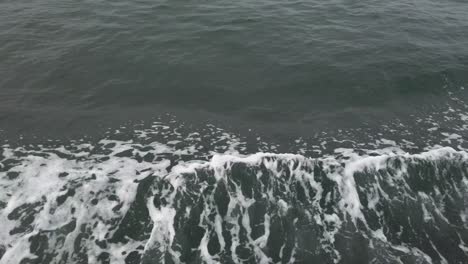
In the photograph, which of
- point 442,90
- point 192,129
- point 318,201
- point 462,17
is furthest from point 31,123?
point 462,17

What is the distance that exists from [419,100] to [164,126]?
11131 mm

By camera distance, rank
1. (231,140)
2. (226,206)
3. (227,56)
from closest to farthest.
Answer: (226,206) → (231,140) → (227,56)

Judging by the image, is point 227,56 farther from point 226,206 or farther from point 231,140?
point 226,206

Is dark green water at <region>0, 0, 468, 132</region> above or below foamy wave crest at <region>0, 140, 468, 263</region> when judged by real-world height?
above

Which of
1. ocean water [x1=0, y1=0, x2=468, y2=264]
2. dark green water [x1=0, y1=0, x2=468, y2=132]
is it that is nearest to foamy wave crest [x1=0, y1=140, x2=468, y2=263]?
ocean water [x1=0, y1=0, x2=468, y2=264]

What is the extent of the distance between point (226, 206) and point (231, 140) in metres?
2.96

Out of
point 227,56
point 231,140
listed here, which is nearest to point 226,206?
point 231,140

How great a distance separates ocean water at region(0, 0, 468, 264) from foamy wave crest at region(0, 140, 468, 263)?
0.04 metres

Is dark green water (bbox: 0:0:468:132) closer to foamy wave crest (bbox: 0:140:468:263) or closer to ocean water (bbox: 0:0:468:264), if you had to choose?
ocean water (bbox: 0:0:468:264)

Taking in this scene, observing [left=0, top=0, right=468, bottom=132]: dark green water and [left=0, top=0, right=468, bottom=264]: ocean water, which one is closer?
[left=0, top=0, right=468, bottom=264]: ocean water

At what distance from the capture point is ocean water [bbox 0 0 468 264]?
938 centimetres

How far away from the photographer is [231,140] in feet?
40.8

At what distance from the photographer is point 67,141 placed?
39.8 feet

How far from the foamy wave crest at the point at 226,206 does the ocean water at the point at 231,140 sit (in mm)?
45
